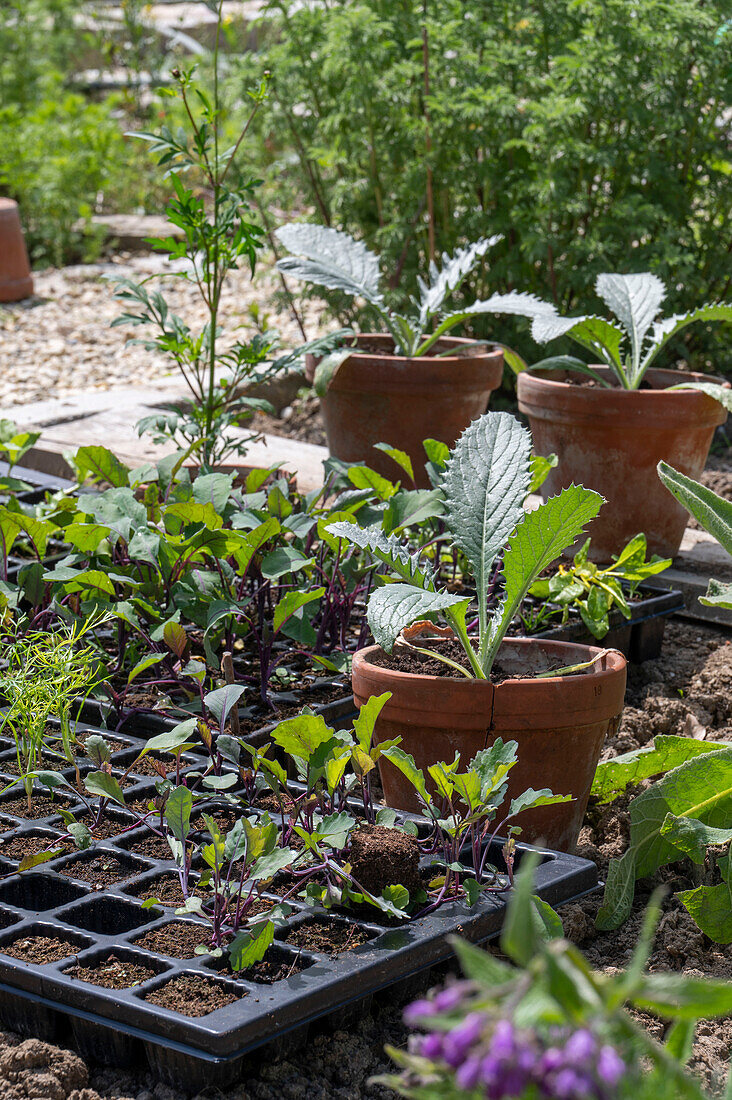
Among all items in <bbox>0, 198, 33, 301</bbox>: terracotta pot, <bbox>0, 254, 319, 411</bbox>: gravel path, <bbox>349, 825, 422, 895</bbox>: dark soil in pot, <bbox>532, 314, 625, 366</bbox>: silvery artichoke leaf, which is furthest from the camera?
<bbox>0, 198, 33, 301</bbox>: terracotta pot

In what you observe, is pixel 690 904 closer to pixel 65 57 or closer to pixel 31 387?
pixel 31 387

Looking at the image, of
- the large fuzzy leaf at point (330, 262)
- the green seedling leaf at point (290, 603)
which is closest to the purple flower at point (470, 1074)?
the green seedling leaf at point (290, 603)

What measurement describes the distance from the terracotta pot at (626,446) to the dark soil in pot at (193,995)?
191 cm

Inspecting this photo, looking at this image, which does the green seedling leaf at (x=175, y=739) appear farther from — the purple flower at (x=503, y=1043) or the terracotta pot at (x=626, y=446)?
the terracotta pot at (x=626, y=446)

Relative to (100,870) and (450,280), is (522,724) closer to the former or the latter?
(100,870)

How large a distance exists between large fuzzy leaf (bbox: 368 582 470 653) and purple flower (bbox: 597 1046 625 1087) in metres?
1.06

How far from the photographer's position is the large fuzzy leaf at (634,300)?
301 centimetres

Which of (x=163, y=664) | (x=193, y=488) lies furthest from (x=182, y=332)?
(x=163, y=664)

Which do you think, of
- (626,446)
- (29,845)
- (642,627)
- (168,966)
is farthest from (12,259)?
(168,966)

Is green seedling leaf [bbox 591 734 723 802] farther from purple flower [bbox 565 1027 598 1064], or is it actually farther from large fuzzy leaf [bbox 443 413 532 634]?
purple flower [bbox 565 1027 598 1064]

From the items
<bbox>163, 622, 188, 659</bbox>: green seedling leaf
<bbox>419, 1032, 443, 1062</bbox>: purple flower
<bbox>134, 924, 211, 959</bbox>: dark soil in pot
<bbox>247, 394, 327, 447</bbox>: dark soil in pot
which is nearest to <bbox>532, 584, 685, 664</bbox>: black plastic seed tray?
<bbox>163, 622, 188, 659</bbox>: green seedling leaf

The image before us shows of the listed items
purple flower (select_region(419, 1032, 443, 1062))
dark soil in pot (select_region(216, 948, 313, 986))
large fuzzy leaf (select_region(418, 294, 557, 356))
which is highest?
large fuzzy leaf (select_region(418, 294, 557, 356))

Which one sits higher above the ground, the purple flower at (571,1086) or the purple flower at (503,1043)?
the purple flower at (503,1043)

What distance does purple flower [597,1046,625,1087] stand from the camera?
21.3 inches
